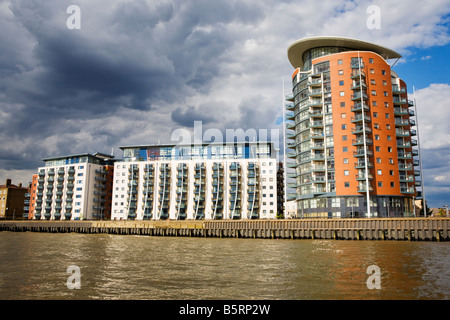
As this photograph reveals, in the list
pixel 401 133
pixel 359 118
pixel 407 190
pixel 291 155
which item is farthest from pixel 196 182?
pixel 401 133

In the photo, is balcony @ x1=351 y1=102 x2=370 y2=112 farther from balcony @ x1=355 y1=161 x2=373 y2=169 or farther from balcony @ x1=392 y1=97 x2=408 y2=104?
balcony @ x1=355 y1=161 x2=373 y2=169

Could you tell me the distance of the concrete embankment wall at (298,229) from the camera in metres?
55.6

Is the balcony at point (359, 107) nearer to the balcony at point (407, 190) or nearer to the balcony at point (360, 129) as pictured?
the balcony at point (360, 129)

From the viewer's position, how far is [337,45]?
292 ft

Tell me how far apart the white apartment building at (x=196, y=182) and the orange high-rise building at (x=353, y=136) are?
1916 centimetres

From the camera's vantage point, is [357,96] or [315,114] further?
[315,114]

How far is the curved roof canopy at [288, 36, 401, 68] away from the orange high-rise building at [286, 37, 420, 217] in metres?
0.25

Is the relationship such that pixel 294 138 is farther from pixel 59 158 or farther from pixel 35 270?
pixel 59 158

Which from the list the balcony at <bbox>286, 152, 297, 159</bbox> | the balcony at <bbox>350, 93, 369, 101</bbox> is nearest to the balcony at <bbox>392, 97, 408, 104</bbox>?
the balcony at <bbox>350, 93, 369, 101</bbox>

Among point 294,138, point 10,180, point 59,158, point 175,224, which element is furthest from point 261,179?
point 10,180

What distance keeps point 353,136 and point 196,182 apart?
52413mm

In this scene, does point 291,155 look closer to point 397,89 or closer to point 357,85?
point 357,85

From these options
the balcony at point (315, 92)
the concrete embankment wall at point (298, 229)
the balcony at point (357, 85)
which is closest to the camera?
the concrete embankment wall at point (298, 229)

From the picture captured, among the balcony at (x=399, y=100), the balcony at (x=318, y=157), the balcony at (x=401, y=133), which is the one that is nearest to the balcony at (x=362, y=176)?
the balcony at (x=318, y=157)
